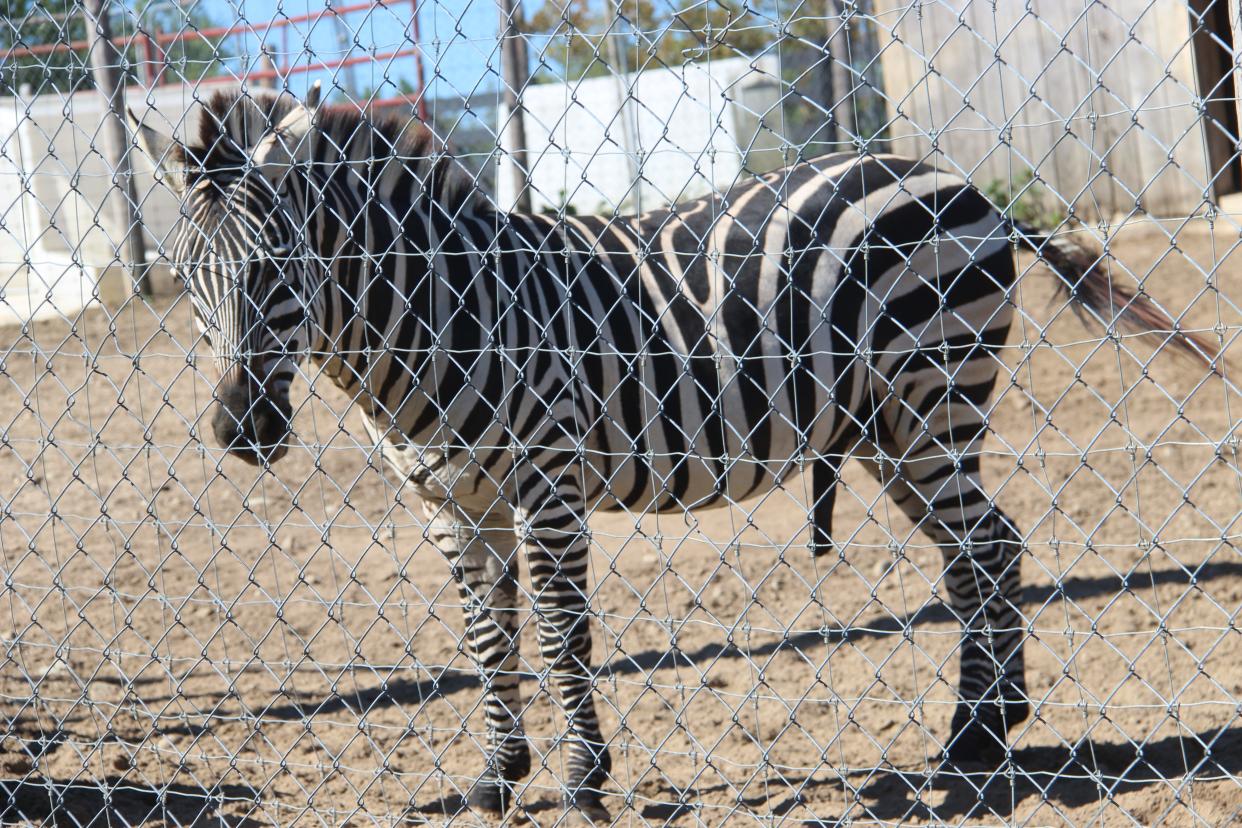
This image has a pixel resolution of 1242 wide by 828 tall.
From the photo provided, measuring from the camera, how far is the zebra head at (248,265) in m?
2.88

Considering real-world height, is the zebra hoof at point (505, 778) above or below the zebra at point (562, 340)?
below

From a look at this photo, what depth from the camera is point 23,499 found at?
21.4 feet

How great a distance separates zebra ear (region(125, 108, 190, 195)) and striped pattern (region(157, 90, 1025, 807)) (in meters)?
0.03

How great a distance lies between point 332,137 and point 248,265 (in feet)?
1.76

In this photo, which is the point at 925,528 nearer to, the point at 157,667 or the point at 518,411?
the point at 518,411

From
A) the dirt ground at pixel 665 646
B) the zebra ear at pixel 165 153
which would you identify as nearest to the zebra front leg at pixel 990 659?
the dirt ground at pixel 665 646

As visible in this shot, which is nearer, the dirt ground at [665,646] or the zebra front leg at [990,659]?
the dirt ground at [665,646]

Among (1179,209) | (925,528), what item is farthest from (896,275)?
(1179,209)

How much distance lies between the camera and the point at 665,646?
4918 millimetres

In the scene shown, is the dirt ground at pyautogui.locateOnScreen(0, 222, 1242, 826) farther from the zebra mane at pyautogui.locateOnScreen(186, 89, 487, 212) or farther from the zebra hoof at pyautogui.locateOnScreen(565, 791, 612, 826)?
the zebra mane at pyautogui.locateOnScreen(186, 89, 487, 212)

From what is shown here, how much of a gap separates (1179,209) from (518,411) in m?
8.18

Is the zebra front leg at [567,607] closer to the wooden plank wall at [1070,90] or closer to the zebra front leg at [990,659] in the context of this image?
the zebra front leg at [990,659]

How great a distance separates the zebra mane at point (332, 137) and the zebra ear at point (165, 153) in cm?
4

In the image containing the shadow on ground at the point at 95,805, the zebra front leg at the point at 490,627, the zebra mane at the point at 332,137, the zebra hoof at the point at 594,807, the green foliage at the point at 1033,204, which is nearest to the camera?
the zebra mane at the point at 332,137
